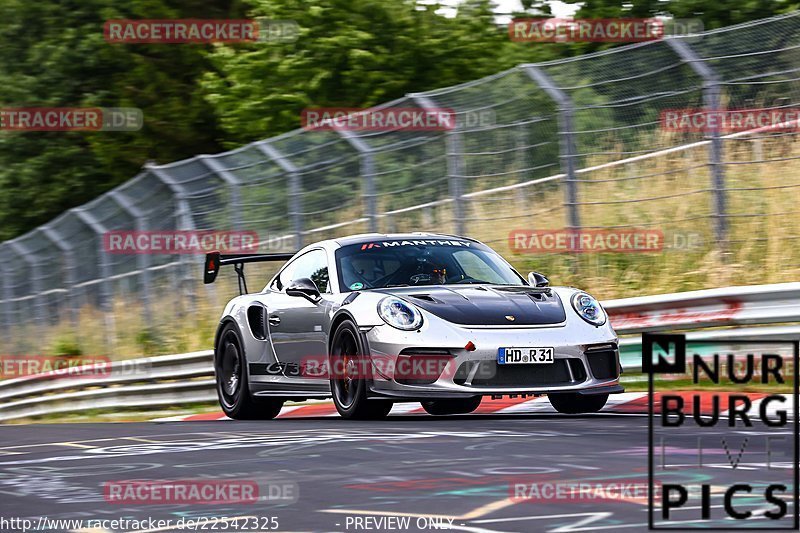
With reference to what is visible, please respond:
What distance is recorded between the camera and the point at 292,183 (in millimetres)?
16188

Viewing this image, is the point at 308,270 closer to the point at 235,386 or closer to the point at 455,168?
the point at 235,386

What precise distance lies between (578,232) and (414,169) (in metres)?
2.29

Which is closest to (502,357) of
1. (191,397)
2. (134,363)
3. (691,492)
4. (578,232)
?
(691,492)

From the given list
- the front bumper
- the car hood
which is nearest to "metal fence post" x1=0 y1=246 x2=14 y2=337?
the car hood

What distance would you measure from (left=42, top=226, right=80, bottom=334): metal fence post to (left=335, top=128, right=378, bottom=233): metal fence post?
7.39 metres

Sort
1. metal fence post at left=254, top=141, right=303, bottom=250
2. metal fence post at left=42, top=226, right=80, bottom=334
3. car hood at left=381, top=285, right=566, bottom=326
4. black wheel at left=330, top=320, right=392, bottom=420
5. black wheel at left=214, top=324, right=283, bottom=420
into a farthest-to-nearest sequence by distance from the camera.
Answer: metal fence post at left=42, top=226, right=80, bottom=334 < metal fence post at left=254, top=141, right=303, bottom=250 < black wheel at left=214, top=324, right=283, bottom=420 < black wheel at left=330, top=320, right=392, bottom=420 < car hood at left=381, top=285, right=566, bottom=326

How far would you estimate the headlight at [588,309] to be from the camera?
9172 mm

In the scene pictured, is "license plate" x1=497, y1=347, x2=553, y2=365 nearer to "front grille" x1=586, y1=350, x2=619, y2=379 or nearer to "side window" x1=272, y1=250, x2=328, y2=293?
"front grille" x1=586, y1=350, x2=619, y2=379

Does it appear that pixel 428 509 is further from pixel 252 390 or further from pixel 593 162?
pixel 593 162

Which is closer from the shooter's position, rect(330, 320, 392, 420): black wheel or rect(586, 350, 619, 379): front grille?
rect(586, 350, 619, 379): front grille

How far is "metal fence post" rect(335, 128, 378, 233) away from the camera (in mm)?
14859

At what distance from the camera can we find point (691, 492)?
5.25m

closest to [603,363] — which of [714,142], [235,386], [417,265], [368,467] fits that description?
[417,265]

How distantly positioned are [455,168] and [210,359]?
331cm
